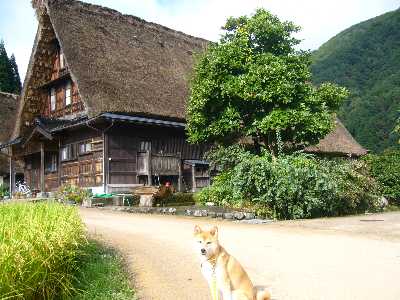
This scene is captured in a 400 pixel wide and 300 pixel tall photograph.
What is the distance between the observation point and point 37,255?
4.59 meters

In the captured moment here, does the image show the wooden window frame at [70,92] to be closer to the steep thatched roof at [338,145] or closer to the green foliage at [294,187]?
the green foliage at [294,187]

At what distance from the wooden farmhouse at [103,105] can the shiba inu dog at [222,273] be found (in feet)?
48.1

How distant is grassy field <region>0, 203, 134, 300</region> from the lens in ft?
13.8

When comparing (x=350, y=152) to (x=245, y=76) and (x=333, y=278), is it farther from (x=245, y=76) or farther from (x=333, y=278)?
(x=333, y=278)

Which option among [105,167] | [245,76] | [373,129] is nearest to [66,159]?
[105,167]

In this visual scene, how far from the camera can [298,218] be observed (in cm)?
1312

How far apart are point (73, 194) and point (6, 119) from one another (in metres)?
15.4

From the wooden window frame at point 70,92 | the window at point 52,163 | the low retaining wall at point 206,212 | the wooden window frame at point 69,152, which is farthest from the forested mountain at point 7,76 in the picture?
the low retaining wall at point 206,212

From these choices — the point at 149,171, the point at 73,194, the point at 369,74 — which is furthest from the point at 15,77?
the point at 369,74

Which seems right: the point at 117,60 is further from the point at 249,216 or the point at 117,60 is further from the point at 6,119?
the point at 6,119

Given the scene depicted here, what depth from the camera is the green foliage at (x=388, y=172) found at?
19.2 m

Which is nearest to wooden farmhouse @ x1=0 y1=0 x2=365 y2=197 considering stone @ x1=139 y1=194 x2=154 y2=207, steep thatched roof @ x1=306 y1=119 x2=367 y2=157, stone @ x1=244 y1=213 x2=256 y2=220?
steep thatched roof @ x1=306 y1=119 x2=367 y2=157

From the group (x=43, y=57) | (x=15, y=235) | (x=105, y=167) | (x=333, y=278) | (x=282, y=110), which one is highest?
(x=43, y=57)

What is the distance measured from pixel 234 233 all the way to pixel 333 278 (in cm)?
418
